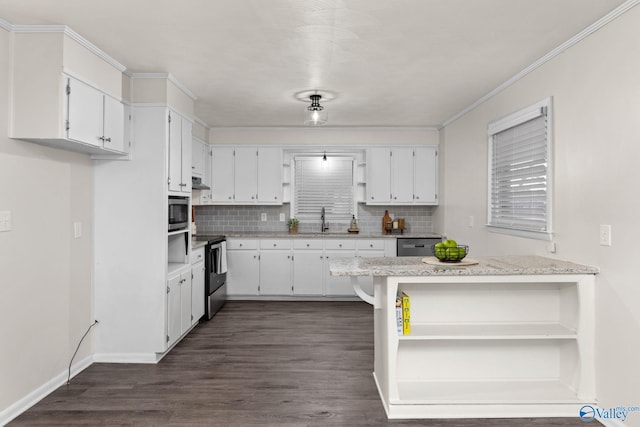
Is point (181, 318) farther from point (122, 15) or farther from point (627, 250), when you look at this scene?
point (627, 250)

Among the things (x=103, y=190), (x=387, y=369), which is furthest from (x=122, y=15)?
(x=387, y=369)

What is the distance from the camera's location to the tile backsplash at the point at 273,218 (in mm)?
6312

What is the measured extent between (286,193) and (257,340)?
2656 mm

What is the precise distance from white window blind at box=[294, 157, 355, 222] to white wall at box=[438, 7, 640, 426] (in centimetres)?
333

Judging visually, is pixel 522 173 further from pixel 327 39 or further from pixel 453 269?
pixel 327 39

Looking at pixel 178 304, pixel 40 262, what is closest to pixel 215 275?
pixel 178 304

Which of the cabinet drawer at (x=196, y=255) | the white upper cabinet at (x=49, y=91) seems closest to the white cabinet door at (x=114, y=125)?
the white upper cabinet at (x=49, y=91)

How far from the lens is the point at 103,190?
3521 mm

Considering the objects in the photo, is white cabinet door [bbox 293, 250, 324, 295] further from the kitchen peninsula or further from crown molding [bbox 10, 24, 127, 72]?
crown molding [bbox 10, 24, 127, 72]

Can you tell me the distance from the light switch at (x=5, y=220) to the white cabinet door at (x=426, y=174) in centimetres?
480

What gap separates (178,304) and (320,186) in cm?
307

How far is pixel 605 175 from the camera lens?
250 centimetres

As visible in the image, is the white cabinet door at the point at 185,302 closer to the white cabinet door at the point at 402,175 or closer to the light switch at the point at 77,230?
the light switch at the point at 77,230

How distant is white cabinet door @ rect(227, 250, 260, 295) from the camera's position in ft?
19.0
